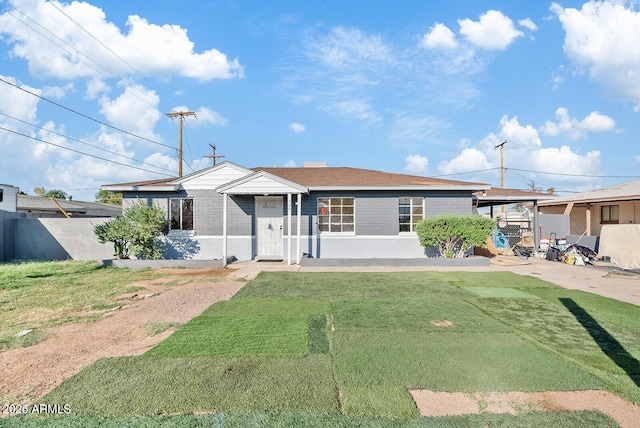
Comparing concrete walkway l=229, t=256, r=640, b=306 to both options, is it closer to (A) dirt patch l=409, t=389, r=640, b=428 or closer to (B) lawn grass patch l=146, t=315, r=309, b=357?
(B) lawn grass patch l=146, t=315, r=309, b=357

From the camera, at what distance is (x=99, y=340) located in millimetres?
4457

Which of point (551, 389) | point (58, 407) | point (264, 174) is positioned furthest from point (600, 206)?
point (58, 407)

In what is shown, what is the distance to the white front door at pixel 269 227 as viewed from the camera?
12.5 m

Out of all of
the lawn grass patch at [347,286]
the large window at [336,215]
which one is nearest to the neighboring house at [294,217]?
the large window at [336,215]

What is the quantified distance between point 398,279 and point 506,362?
Answer: 515cm

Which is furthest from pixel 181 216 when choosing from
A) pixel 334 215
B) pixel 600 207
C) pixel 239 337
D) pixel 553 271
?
pixel 600 207

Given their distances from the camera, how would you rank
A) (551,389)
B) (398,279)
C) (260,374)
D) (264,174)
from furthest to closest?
1. (264,174)
2. (398,279)
3. (260,374)
4. (551,389)

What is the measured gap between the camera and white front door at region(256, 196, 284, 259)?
12461 millimetres

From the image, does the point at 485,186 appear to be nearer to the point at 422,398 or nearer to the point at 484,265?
the point at 484,265

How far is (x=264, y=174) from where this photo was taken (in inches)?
440

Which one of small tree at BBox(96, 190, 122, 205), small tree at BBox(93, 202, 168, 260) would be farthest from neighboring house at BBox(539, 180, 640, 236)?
small tree at BBox(96, 190, 122, 205)

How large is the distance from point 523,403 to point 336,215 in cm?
971

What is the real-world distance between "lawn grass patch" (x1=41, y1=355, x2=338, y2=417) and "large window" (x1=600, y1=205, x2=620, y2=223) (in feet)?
67.0

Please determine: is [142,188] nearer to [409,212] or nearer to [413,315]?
[409,212]
